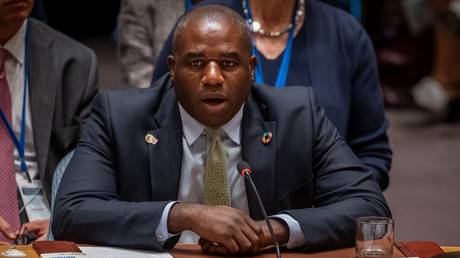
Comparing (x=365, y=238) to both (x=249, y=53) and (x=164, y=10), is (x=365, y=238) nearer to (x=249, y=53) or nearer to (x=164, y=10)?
(x=249, y=53)

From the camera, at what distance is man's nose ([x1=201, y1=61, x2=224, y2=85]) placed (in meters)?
3.82

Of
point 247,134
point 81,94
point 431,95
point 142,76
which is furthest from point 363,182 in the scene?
point 431,95

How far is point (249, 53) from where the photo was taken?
398 cm

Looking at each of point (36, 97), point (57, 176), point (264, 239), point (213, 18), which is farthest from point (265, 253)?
point (36, 97)

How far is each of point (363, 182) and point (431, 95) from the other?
6497mm

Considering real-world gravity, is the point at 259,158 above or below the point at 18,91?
below

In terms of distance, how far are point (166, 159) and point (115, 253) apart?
46cm

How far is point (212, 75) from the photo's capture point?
3.82 meters

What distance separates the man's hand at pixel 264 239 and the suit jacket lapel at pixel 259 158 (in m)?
0.27

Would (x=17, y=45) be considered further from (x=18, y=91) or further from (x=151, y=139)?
(x=151, y=139)

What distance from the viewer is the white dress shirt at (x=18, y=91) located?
4645mm

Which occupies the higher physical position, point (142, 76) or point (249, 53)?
point (249, 53)

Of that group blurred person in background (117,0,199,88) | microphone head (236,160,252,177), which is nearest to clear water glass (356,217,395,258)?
microphone head (236,160,252,177)

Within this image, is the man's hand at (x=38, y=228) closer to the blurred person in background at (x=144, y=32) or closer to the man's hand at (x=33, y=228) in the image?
the man's hand at (x=33, y=228)
